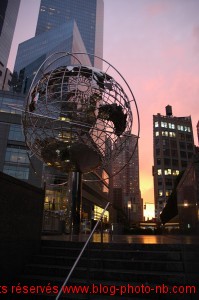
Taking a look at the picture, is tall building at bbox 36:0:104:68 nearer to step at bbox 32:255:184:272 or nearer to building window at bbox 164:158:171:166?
building window at bbox 164:158:171:166

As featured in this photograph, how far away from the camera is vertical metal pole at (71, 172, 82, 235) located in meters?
9.02

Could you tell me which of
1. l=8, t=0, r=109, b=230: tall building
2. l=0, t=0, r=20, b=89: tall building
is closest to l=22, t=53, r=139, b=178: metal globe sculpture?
l=8, t=0, r=109, b=230: tall building

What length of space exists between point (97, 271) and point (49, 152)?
14.7 feet

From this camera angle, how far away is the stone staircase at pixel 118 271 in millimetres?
4488

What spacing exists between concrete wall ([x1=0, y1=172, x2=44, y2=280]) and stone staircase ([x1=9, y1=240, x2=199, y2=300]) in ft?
1.04

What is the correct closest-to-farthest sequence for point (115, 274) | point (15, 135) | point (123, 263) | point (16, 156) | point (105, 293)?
point (105, 293), point (115, 274), point (123, 263), point (16, 156), point (15, 135)

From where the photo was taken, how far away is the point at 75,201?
919 centimetres

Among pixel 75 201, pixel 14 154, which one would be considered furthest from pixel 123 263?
pixel 14 154

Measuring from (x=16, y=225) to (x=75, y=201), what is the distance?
359cm

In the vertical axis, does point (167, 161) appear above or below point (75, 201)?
above

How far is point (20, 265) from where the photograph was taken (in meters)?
5.66

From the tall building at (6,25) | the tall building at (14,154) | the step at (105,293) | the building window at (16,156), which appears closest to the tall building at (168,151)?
the tall building at (14,154)

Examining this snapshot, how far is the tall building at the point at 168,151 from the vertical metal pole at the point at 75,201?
276 ft

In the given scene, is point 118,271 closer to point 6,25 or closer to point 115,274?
point 115,274
